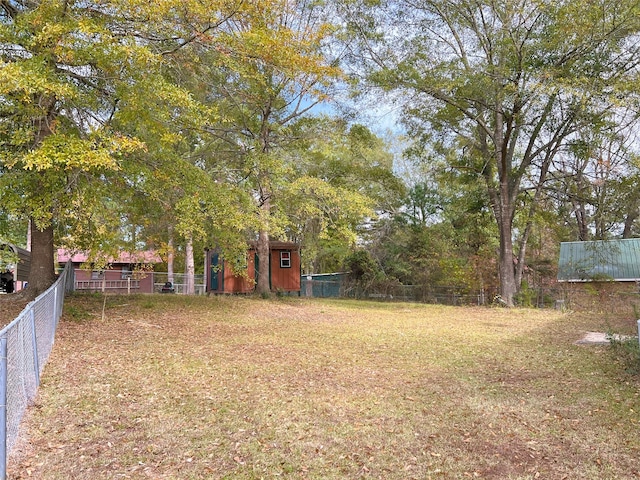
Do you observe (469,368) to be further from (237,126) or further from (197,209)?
(237,126)

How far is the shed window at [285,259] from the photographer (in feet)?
79.1

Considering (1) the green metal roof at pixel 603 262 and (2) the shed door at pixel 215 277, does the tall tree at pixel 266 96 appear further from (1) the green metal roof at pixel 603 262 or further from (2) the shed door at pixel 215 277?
(1) the green metal roof at pixel 603 262

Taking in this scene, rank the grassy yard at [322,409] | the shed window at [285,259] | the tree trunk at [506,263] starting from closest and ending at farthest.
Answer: the grassy yard at [322,409]
the tree trunk at [506,263]
the shed window at [285,259]

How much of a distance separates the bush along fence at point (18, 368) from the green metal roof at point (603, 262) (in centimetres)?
2095

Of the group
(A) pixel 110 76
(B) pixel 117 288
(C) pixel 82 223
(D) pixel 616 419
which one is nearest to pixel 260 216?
(C) pixel 82 223

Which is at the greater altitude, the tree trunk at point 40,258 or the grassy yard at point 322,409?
the tree trunk at point 40,258

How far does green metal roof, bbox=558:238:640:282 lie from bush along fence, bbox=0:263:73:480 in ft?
68.7

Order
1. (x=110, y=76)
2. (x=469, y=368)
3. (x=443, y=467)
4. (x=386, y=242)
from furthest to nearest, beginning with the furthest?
(x=386, y=242) < (x=110, y=76) < (x=469, y=368) < (x=443, y=467)

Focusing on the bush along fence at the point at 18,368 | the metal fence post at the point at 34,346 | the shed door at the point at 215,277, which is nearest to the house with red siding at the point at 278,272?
the shed door at the point at 215,277

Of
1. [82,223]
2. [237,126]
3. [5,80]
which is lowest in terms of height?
[82,223]

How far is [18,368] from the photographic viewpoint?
4.16m

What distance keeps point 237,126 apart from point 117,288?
43.7 ft

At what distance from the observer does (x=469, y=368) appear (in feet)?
23.0

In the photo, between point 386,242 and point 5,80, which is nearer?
point 5,80
